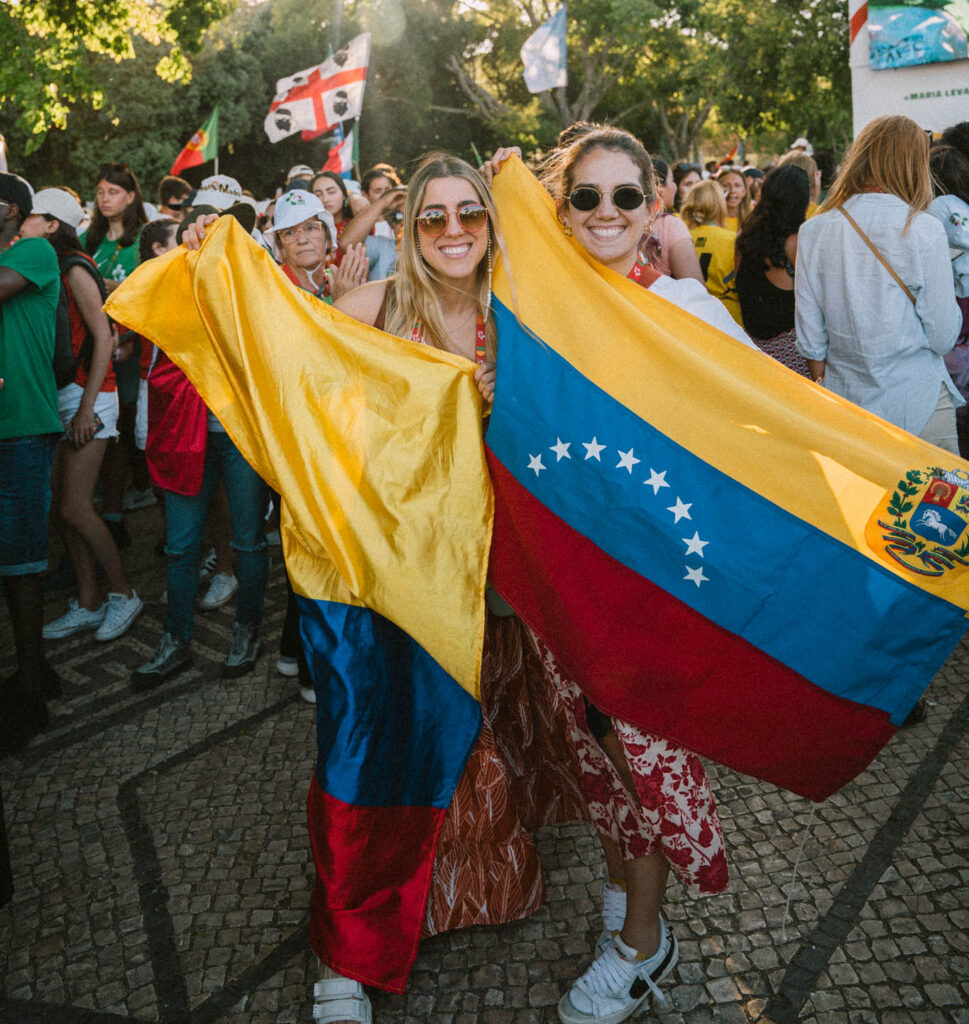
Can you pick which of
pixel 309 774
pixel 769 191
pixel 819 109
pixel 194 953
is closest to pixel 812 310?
pixel 769 191

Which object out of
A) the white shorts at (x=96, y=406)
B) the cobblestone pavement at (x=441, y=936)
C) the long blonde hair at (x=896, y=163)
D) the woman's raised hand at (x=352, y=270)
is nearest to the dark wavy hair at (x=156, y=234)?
the white shorts at (x=96, y=406)

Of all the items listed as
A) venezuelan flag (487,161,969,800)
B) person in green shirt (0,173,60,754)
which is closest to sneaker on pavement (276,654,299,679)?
person in green shirt (0,173,60,754)

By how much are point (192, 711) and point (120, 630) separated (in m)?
1.03

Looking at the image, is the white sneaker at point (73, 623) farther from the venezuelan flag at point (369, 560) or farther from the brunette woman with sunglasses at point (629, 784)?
the brunette woman with sunglasses at point (629, 784)

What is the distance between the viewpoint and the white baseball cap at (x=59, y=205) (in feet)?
15.4

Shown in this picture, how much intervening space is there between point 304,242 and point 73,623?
94.1 inches

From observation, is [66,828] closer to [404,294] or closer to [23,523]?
[23,523]

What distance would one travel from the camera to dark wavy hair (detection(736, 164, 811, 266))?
13.7 feet

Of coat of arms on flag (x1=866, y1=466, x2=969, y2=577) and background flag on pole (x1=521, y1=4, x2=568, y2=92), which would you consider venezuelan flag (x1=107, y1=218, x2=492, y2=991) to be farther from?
background flag on pole (x1=521, y1=4, x2=568, y2=92)

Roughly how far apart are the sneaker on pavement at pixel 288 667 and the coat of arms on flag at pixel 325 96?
27.1ft

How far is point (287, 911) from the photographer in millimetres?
2734

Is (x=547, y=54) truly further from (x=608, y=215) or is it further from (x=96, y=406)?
(x=608, y=215)

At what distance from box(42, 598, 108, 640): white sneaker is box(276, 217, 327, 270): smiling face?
7.20 feet

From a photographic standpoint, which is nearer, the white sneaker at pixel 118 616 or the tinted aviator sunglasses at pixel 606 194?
the tinted aviator sunglasses at pixel 606 194
